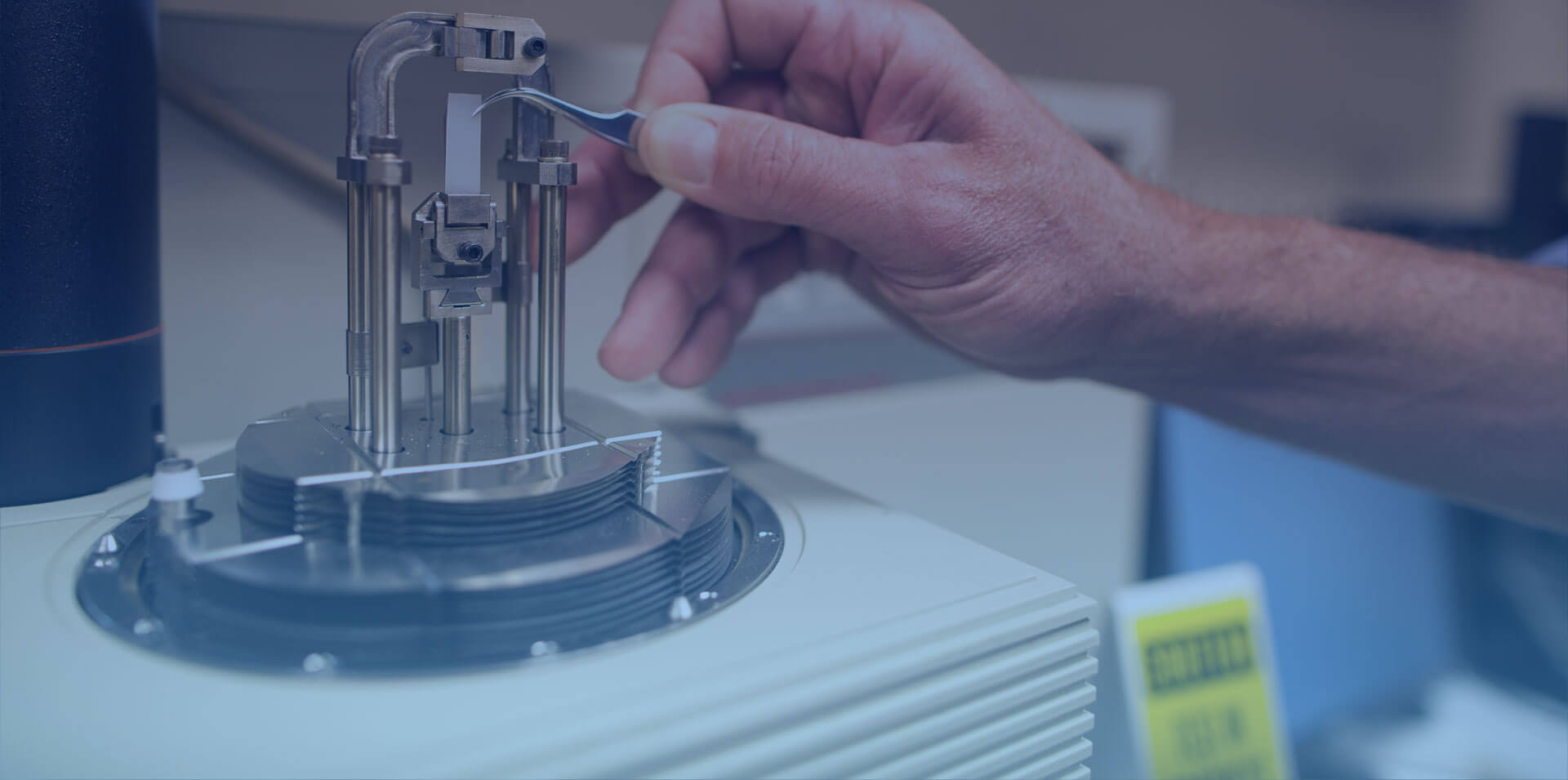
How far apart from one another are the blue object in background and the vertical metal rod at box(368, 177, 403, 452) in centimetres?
75

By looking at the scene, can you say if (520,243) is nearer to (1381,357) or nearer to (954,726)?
(954,726)

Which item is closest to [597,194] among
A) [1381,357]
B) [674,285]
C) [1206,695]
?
[674,285]

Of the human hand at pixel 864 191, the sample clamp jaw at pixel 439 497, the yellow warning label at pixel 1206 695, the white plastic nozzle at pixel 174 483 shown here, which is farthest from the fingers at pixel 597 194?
the yellow warning label at pixel 1206 695

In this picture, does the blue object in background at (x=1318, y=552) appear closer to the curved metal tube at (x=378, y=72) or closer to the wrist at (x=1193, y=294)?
the wrist at (x=1193, y=294)

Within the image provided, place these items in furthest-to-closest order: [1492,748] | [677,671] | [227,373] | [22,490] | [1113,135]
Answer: [1492,748], [1113,135], [227,373], [22,490], [677,671]

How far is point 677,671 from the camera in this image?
0.32 metres

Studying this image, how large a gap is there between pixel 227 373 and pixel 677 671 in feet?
1.27

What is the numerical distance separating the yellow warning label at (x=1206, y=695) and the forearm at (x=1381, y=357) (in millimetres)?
265

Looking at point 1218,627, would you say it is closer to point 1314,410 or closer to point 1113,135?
point 1314,410

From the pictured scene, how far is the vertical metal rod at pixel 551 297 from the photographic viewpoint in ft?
1.41

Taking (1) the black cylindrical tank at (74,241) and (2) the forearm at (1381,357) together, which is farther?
(2) the forearm at (1381,357)

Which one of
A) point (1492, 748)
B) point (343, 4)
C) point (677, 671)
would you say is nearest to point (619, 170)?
point (343, 4)

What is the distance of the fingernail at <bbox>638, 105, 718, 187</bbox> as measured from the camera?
451 millimetres

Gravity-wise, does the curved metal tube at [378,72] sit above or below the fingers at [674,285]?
above
